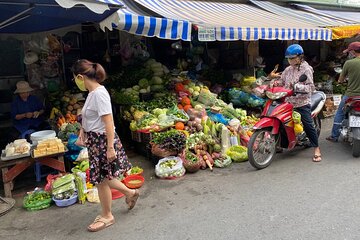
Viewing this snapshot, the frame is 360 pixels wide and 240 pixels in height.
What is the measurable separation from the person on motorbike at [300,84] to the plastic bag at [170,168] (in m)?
2.09

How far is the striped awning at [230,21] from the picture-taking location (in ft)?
20.8

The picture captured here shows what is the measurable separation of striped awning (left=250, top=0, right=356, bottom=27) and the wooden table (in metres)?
7.65

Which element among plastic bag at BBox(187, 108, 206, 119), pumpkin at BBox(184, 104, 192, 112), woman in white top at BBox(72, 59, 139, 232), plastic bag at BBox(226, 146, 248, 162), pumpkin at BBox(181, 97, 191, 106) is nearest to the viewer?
woman in white top at BBox(72, 59, 139, 232)

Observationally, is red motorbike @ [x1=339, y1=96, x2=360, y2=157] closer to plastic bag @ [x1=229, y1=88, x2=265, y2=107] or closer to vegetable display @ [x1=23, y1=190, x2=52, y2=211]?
plastic bag @ [x1=229, y1=88, x2=265, y2=107]

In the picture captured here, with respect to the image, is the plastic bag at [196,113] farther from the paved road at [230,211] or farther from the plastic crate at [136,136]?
the paved road at [230,211]

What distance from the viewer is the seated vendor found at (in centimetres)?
610

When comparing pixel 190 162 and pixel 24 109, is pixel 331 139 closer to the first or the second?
pixel 190 162

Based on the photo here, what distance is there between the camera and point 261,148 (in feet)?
17.6

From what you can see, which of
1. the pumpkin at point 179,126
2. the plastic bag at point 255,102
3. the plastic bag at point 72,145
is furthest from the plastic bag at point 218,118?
the plastic bag at point 72,145

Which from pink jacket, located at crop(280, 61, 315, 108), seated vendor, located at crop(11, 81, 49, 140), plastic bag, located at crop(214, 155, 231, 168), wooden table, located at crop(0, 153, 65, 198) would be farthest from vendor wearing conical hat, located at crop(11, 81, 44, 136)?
pink jacket, located at crop(280, 61, 315, 108)

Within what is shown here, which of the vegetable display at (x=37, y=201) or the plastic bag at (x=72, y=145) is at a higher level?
the plastic bag at (x=72, y=145)

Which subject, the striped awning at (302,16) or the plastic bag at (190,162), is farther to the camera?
the striped awning at (302,16)

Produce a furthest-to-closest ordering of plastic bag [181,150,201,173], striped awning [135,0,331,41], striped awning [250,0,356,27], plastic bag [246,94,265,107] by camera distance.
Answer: striped awning [250,0,356,27], plastic bag [246,94,265,107], striped awning [135,0,331,41], plastic bag [181,150,201,173]

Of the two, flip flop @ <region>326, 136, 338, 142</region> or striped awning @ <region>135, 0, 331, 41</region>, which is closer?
striped awning @ <region>135, 0, 331, 41</region>
